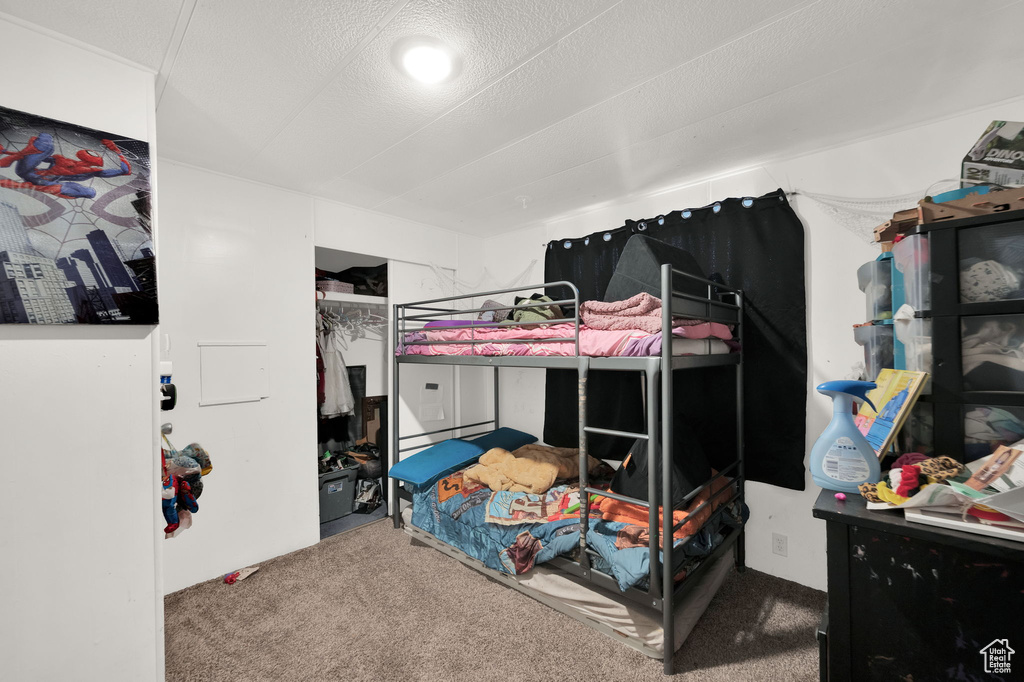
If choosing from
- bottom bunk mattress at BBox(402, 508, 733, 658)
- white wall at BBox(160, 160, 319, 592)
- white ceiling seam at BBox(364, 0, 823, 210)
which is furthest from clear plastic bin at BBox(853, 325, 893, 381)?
white wall at BBox(160, 160, 319, 592)

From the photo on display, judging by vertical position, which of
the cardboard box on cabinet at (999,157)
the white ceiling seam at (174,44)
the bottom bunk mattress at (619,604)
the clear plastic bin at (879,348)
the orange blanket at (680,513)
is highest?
the white ceiling seam at (174,44)

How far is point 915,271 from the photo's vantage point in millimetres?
1124

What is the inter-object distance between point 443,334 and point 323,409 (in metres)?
1.15

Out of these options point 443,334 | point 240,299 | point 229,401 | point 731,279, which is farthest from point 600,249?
point 229,401

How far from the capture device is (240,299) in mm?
2549

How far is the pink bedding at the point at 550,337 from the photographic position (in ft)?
6.23

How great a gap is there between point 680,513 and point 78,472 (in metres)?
2.26

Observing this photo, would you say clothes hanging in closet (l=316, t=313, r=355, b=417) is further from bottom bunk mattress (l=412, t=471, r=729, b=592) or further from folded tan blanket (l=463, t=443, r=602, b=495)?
folded tan blanket (l=463, t=443, r=602, b=495)

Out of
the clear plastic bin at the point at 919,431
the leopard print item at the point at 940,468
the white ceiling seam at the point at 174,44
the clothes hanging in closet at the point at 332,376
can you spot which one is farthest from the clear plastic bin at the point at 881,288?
the clothes hanging in closet at the point at 332,376

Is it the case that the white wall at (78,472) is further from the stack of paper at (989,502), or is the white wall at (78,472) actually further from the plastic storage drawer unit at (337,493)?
the stack of paper at (989,502)

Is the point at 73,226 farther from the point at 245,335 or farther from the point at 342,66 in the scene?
the point at 245,335

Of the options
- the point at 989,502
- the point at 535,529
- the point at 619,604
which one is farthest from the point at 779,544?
the point at 989,502

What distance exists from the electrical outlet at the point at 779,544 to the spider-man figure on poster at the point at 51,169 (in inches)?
129

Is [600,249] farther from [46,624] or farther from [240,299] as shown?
[46,624]
